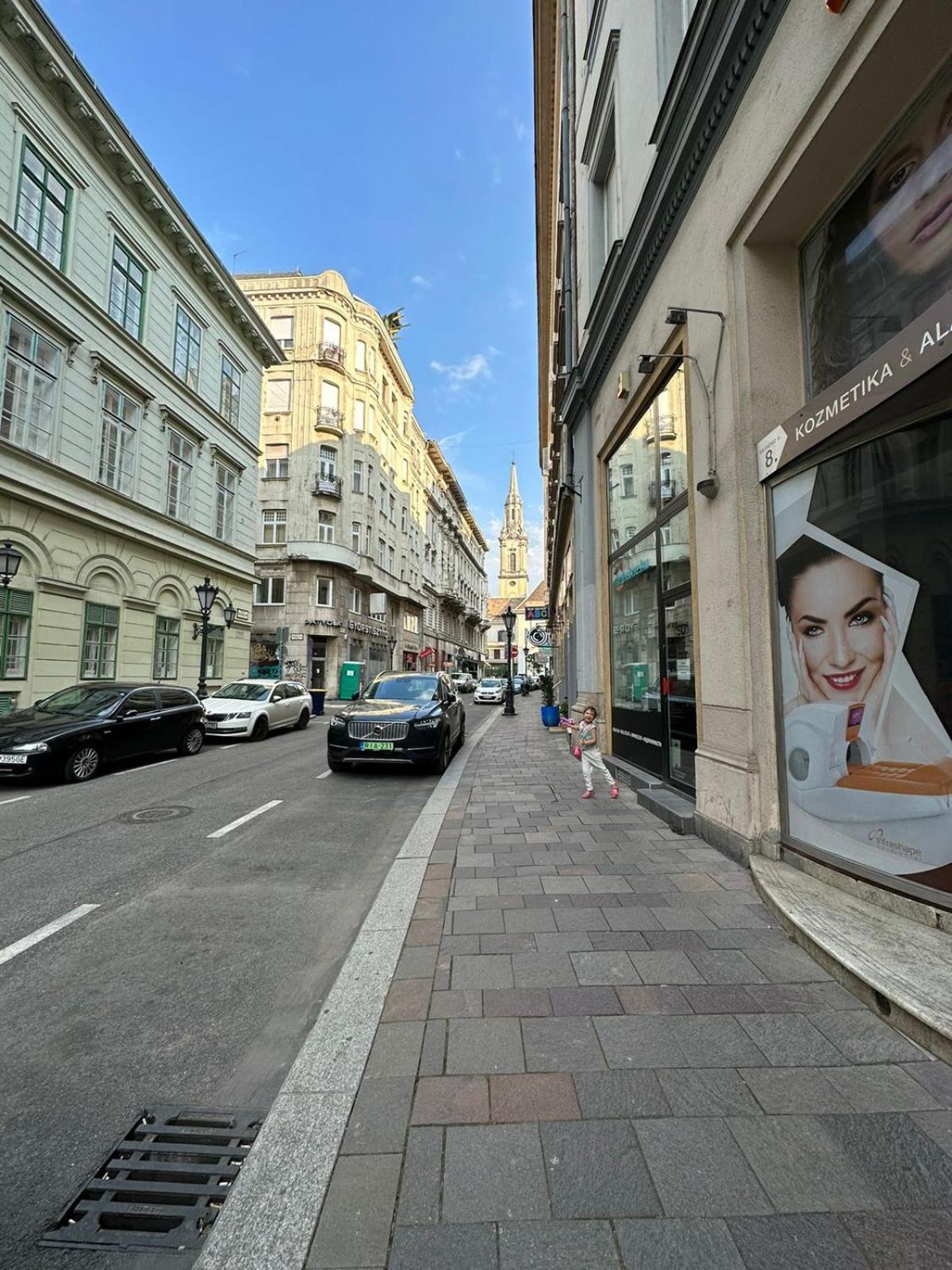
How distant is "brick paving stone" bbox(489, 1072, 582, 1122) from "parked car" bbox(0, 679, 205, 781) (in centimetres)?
901

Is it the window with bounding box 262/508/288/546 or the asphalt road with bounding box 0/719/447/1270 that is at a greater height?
the window with bounding box 262/508/288/546

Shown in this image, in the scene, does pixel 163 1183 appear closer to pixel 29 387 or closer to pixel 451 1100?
pixel 451 1100

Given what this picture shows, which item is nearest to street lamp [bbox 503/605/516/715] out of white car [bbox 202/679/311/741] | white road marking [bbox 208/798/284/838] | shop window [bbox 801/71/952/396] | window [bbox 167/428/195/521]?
white car [bbox 202/679/311/741]

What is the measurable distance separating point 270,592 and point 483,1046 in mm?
36364

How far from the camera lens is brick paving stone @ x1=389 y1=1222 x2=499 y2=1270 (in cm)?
163

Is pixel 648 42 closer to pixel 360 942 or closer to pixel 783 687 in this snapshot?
pixel 783 687

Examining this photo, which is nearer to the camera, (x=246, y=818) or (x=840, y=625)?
(x=840, y=625)

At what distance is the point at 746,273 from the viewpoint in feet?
17.1

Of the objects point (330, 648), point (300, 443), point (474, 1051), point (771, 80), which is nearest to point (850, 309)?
point (771, 80)

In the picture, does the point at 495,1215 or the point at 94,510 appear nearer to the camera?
the point at 495,1215

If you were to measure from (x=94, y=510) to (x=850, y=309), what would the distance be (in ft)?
58.6

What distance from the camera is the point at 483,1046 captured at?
2.60 metres

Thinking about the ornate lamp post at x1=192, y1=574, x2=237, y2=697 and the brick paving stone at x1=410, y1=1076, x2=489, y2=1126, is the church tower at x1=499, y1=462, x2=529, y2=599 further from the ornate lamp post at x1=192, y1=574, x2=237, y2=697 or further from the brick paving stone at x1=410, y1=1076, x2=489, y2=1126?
the brick paving stone at x1=410, y1=1076, x2=489, y2=1126

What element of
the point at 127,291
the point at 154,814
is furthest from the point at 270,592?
the point at 154,814
